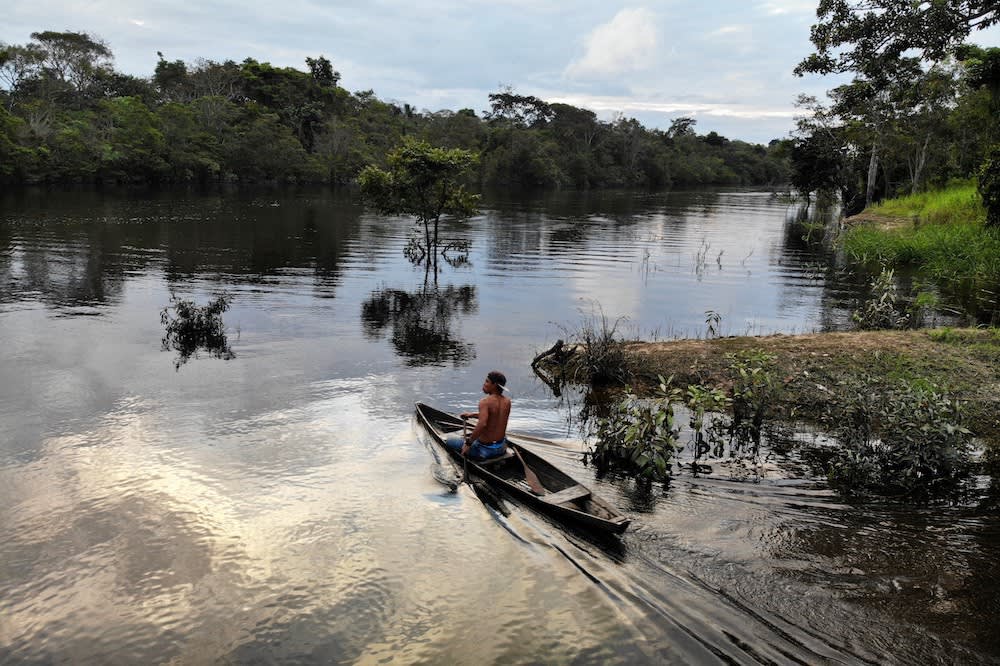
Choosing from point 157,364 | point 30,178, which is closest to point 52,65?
point 30,178

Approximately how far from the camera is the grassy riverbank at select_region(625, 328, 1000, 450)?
1260 cm

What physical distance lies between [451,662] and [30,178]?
71.7 meters

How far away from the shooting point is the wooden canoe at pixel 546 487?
8.72 metres

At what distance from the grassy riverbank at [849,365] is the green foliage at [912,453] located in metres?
1.18

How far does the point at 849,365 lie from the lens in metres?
14.1

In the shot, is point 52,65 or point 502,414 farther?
point 52,65

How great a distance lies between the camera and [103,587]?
26.3ft

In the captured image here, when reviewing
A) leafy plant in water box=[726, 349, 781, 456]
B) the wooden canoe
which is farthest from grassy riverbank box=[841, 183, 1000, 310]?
the wooden canoe

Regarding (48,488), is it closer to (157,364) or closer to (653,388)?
(157,364)

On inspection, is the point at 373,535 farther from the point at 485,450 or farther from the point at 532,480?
the point at 532,480

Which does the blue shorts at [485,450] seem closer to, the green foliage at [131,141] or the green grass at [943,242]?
the green grass at [943,242]

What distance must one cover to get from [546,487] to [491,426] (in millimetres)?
1273

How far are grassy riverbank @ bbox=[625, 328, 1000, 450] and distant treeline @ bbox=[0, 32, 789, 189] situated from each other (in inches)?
1931

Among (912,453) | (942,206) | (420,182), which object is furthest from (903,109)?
(912,453)
